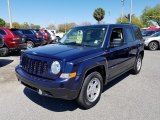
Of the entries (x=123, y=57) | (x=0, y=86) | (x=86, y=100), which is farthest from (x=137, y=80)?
(x=0, y=86)

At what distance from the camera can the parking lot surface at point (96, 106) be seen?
4.31m

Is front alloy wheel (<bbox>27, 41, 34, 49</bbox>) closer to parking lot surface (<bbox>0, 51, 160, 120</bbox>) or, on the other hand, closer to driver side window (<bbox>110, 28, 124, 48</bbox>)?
parking lot surface (<bbox>0, 51, 160, 120</bbox>)

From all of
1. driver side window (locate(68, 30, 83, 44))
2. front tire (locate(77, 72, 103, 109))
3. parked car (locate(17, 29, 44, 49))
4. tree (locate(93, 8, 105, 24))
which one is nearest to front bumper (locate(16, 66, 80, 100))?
front tire (locate(77, 72, 103, 109))

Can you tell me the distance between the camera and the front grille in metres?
4.30

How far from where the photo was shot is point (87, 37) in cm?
550

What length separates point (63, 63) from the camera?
13.4ft

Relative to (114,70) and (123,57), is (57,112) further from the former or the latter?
(123,57)

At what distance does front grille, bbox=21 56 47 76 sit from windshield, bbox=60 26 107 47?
1361 mm

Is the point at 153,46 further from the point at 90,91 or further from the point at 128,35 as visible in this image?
the point at 90,91

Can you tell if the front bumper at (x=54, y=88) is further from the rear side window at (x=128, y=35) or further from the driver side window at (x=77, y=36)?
the rear side window at (x=128, y=35)

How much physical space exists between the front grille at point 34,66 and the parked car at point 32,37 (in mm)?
11309

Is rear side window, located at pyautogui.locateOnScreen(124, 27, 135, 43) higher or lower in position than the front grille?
higher

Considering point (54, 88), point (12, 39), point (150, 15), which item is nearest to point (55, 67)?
point (54, 88)

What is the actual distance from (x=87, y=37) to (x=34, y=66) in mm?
1723
